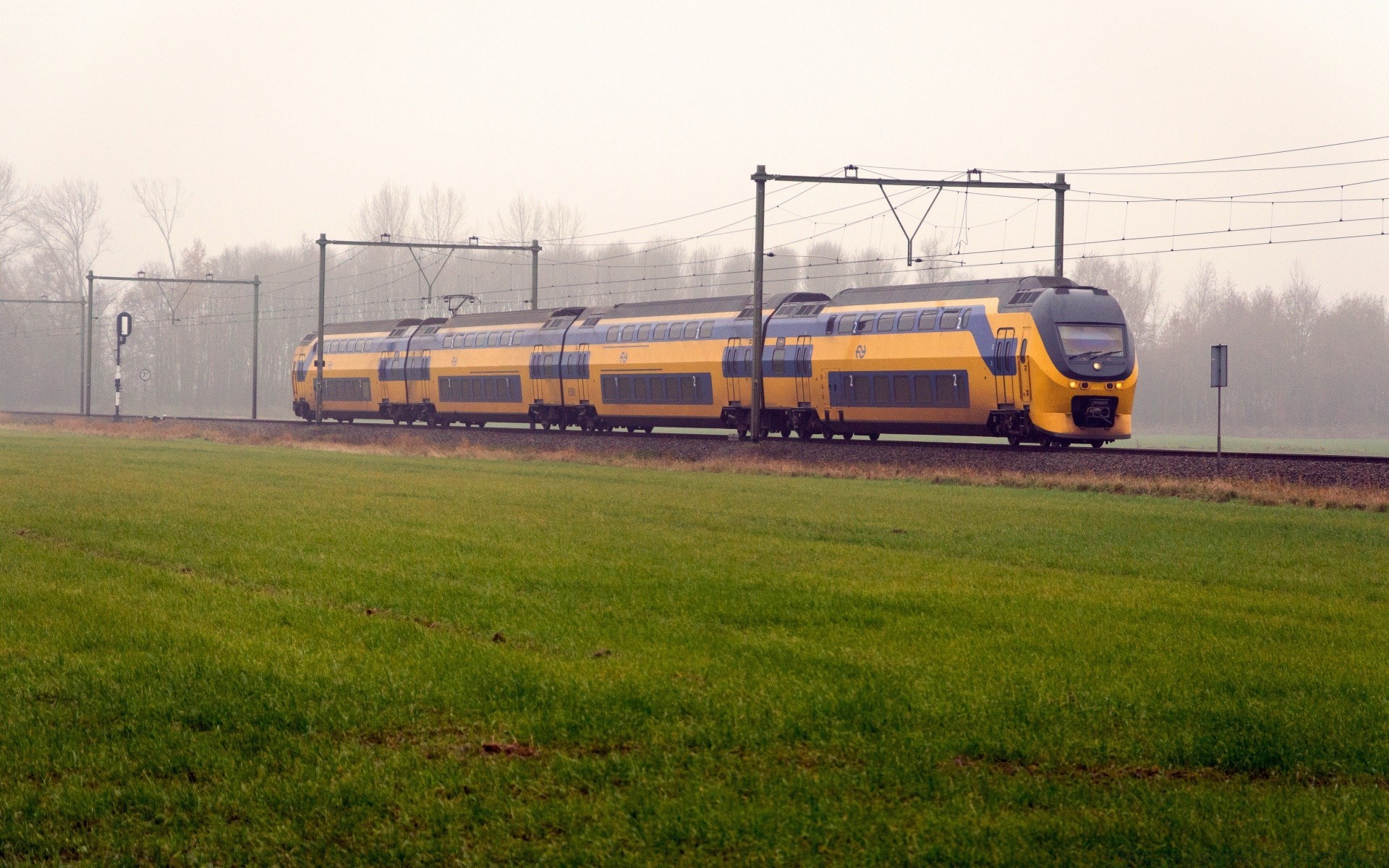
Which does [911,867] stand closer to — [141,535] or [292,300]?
[141,535]

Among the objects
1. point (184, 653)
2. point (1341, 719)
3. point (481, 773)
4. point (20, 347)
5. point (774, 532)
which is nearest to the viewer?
point (481, 773)

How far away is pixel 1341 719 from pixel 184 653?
771cm

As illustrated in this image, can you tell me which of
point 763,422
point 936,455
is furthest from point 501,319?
point 936,455

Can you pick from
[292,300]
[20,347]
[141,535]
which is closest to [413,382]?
[141,535]

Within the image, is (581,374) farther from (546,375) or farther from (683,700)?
(683,700)

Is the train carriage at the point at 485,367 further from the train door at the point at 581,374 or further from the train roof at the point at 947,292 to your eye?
the train roof at the point at 947,292

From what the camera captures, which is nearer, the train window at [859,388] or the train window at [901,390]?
the train window at [901,390]

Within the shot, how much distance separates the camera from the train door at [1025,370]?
3394 centimetres

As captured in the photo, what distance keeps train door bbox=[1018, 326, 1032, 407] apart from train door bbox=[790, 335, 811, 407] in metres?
7.68

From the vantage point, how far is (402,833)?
621 cm

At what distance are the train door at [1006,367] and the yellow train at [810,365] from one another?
0.13 feet

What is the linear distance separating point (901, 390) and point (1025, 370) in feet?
14.0

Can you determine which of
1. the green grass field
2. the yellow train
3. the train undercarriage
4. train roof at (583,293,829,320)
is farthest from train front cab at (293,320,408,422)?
the green grass field

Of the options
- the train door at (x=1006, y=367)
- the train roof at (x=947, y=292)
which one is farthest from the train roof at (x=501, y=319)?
the train door at (x=1006, y=367)
